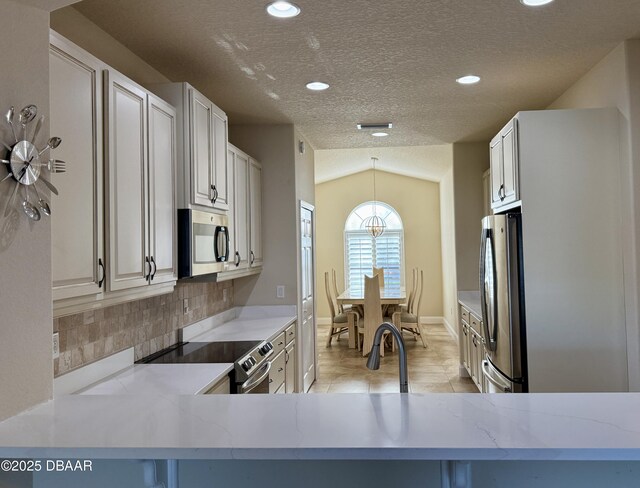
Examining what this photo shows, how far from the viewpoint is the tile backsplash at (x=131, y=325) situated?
230 centimetres

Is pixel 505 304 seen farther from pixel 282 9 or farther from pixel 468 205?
pixel 468 205

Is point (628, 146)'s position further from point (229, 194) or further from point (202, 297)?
point (202, 297)

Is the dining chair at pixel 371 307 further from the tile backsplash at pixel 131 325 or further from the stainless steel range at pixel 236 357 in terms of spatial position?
the stainless steel range at pixel 236 357

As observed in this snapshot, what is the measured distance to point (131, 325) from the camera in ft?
9.39

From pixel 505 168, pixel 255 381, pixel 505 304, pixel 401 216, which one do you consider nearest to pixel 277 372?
pixel 255 381

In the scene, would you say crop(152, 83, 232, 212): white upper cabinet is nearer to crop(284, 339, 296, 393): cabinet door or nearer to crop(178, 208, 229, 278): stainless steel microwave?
crop(178, 208, 229, 278): stainless steel microwave

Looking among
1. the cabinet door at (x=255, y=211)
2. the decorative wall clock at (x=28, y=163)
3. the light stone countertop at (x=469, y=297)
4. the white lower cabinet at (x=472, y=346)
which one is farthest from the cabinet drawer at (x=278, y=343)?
the decorative wall clock at (x=28, y=163)

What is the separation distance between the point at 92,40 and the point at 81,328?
4.71 ft

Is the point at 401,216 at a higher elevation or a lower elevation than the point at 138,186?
higher

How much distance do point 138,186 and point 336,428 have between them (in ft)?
4.97

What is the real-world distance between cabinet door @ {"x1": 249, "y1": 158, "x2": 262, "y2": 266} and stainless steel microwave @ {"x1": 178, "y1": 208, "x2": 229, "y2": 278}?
3.53ft

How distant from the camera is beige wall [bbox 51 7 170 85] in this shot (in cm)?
236

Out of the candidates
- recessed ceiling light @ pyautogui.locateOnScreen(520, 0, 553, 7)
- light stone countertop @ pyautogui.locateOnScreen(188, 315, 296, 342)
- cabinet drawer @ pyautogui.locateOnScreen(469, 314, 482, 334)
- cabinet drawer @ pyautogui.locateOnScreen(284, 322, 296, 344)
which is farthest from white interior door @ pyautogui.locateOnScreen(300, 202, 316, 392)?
recessed ceiling light @ pyautogui.locateOnScreen(520, 0, 553, 7)

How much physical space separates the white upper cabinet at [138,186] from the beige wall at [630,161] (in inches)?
102
